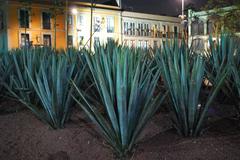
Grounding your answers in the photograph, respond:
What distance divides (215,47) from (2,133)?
346 cm

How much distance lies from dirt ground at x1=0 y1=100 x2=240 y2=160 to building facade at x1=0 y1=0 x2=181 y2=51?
22.6 meters

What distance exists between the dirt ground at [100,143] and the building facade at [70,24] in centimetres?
2262

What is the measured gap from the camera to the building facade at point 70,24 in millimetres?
28547

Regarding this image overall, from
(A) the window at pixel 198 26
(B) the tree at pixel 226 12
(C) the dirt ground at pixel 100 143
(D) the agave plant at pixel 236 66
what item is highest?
(A) the window at pixel 198 26

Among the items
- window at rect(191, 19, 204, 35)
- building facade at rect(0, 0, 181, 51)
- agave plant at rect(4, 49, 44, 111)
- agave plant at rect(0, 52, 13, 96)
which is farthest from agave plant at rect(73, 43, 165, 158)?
window at rect(191, 19, 204, 35)

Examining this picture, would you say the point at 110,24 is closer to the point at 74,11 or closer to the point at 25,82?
the point at 74,11

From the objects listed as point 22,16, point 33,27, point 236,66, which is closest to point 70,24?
point 33,27

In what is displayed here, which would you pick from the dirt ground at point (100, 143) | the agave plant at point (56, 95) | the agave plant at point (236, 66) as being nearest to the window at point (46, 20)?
the agave plant at point (236, 66)

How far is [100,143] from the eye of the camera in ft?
8.86

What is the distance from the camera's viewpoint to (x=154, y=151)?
7.94 ft

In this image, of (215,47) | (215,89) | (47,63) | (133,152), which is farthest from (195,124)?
(215,47)

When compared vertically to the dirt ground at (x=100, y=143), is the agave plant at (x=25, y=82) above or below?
above

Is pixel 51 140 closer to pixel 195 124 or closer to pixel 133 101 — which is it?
pixel 133 101

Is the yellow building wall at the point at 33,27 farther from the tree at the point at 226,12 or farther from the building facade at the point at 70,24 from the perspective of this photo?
the tree at the point at 226,12
